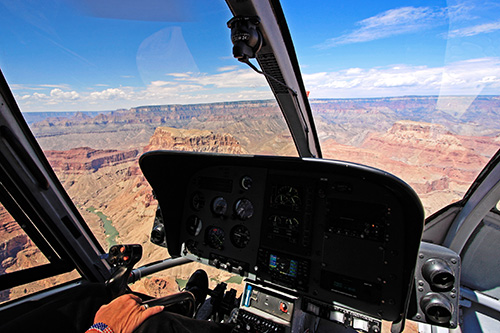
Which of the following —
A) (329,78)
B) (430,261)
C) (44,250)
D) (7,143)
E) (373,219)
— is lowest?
(44,250)

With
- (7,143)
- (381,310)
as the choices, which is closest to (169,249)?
(7,143)

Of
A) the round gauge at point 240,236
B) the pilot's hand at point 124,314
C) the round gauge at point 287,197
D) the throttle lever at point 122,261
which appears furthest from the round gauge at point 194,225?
the pilot's hand at point 124,314

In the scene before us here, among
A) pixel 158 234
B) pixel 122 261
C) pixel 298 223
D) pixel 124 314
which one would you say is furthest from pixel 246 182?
pixel 124 314

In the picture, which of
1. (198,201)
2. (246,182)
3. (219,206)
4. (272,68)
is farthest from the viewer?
(198,201)

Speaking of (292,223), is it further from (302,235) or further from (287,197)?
(287,197)

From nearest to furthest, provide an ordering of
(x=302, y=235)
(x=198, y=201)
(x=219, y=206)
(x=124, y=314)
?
(x=124, y=314)
(x=302, y=235)
(x=219, y=206)
(x=198, y=201)

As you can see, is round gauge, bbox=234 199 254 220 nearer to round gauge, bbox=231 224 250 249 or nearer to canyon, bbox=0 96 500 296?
round gauge, bbox=231 224 250 249

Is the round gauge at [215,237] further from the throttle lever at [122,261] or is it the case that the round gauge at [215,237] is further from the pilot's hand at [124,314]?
the pilot's hand at [124,314]

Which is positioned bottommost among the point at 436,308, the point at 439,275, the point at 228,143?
the point at 436,308

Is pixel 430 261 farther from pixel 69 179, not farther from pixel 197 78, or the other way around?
pixel 69 179
